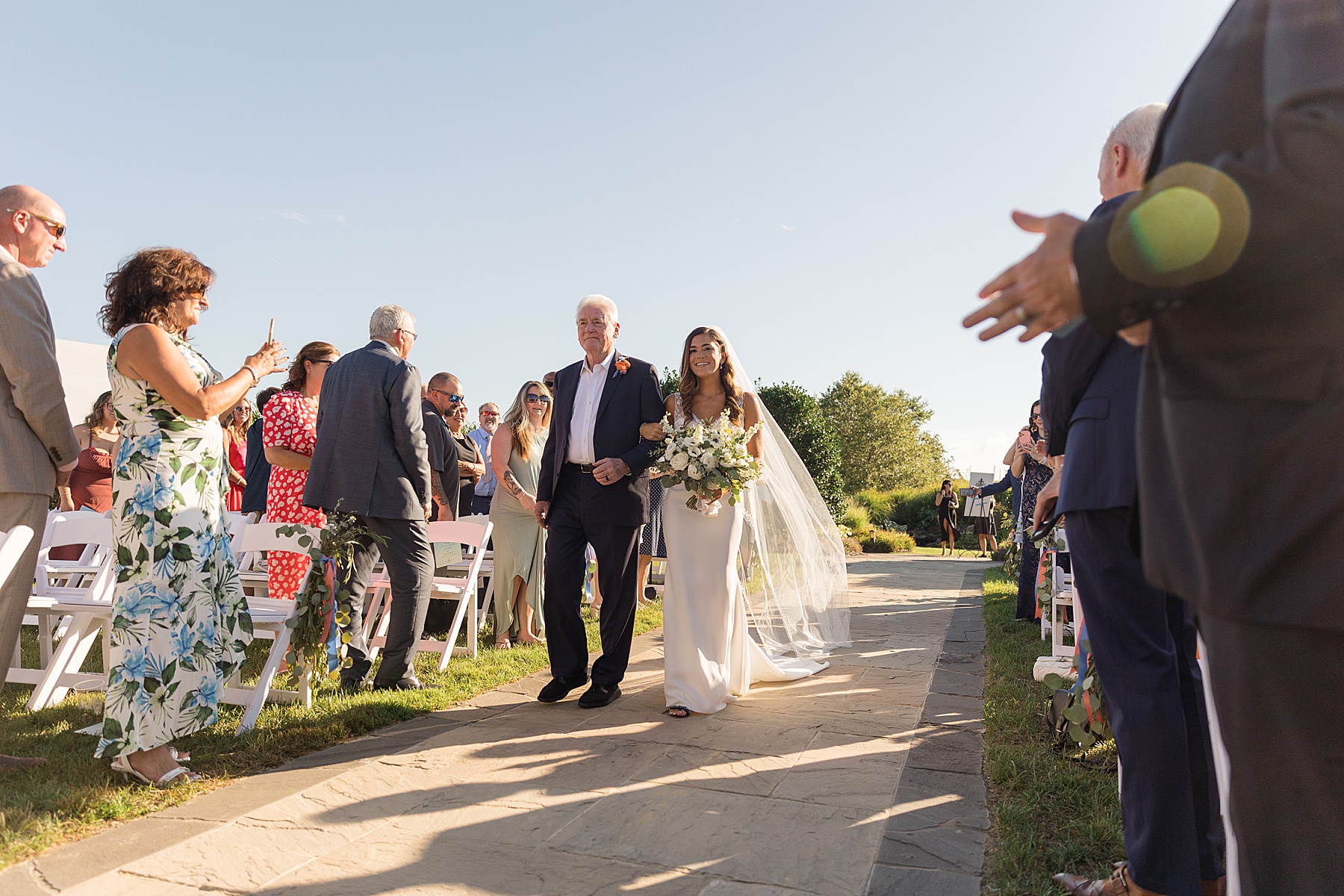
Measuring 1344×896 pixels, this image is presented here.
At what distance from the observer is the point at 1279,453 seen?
3.64 ft

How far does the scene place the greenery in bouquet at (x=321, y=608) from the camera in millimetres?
4441

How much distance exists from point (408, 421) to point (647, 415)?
1402 mm

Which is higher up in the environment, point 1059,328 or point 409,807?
point 1059,328

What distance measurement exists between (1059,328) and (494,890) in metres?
2.20

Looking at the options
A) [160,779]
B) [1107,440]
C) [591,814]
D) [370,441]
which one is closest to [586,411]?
[370,441]

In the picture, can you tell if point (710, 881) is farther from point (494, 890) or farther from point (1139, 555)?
point (1139, 555)

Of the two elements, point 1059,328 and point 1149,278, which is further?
point 1059,328

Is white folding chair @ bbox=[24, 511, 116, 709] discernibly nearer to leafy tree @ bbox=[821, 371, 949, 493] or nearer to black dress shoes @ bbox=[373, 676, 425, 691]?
black dress shoes @ bbox=[373, 676, 425, 691]

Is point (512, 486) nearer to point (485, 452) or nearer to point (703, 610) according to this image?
point (703, 610)

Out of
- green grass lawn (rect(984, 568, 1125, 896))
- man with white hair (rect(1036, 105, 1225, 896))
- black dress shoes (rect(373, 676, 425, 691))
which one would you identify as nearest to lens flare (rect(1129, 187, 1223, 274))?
man with white hair (rect(1036, 105, 1225, 896))

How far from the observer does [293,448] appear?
5.35 m

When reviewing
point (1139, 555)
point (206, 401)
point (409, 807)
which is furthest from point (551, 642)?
point (1139, 555)

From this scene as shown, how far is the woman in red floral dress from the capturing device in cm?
522

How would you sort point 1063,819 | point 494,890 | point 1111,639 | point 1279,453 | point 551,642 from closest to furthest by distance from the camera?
point 1279,453
point 1111,639
point 494,890
point 1063,819
point 551,642
